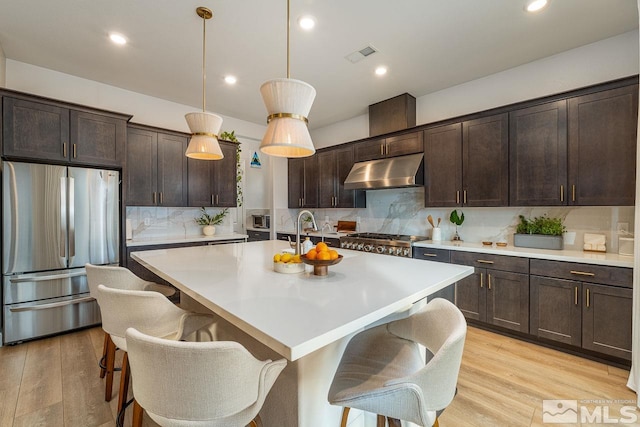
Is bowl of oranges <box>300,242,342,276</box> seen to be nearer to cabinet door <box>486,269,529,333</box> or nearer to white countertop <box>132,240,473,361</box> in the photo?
white countertop <box>132,240,473,361</box>

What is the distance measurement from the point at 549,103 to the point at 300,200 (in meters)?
3.77

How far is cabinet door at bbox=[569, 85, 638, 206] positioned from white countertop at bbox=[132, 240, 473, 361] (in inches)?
70.5

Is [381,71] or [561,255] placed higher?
[381,71]

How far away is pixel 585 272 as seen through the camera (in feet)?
7.77

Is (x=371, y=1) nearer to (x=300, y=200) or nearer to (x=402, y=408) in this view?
(x=402, y=408)

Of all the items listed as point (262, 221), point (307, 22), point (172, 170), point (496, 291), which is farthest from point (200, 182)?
point (496, 291)

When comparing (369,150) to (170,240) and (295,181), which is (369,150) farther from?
(170,240)

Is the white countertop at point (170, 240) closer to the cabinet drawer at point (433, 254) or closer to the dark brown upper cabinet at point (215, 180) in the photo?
the dark brown upper cabinet at point (215, 180)

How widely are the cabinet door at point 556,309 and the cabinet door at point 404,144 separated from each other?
198 cm

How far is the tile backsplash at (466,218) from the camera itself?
2.69 metres

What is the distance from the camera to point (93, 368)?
2283 millimetres

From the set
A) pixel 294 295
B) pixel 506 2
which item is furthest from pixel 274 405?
pixel 506 2

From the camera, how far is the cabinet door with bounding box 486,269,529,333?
8.80 ft

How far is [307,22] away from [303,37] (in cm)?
23
